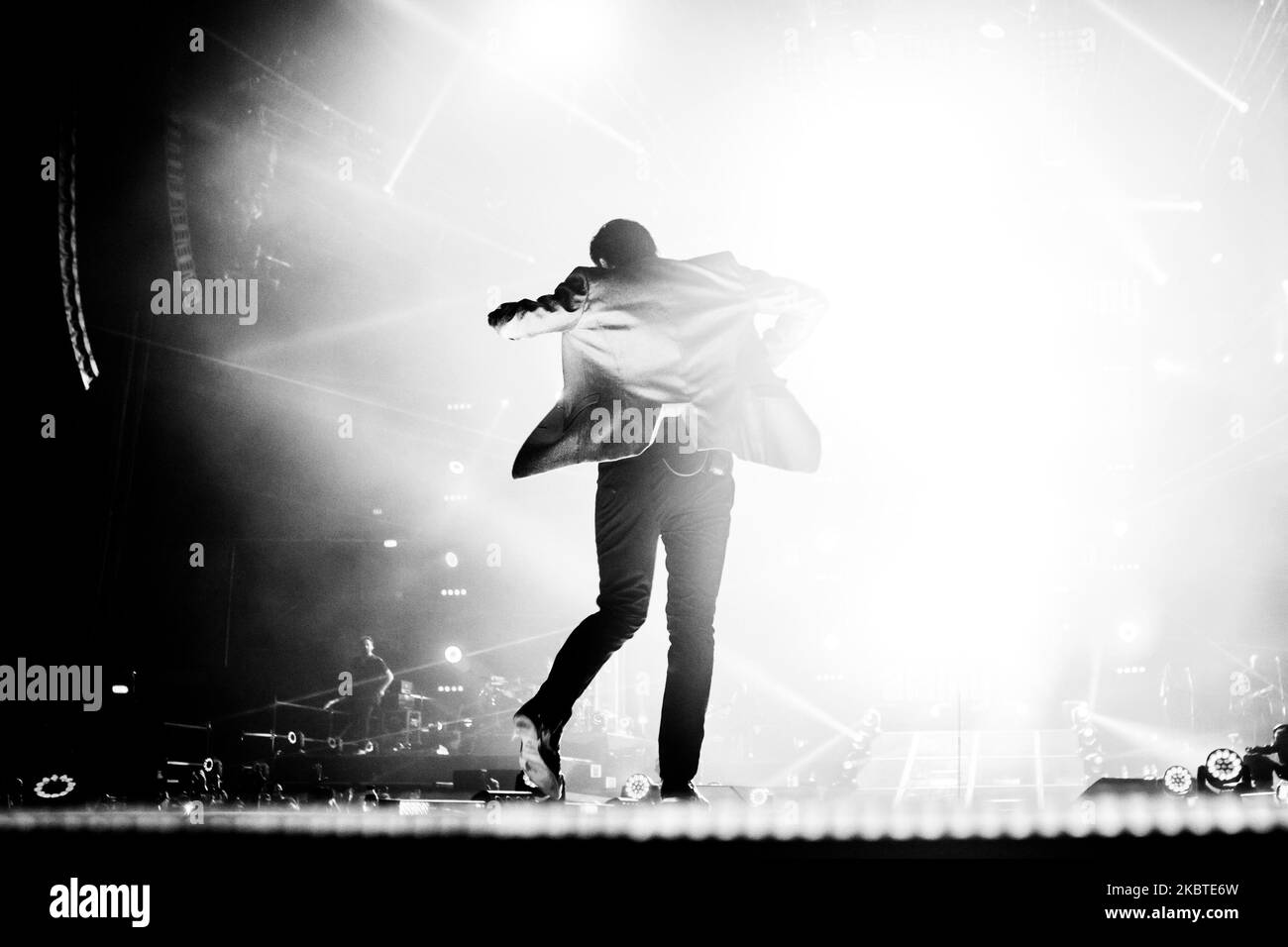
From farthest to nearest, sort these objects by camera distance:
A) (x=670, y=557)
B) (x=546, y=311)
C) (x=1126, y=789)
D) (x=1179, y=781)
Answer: (x=670, y=557), (x=546, y=311), (x=1126, y=789), (x=1179, y=781)

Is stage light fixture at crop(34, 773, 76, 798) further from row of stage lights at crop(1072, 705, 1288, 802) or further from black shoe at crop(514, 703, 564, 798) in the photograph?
row of stage lights at crop(1072, 705, 1288, 802)

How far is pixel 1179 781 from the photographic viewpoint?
2.01 m

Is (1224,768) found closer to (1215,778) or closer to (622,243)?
(1215,778)

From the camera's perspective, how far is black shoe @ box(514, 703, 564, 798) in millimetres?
2156

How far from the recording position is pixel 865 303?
6234 millimetres

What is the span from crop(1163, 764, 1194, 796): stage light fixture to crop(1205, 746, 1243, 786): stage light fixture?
48 millimetres

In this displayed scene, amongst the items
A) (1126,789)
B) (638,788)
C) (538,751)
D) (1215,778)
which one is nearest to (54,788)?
(538,751)

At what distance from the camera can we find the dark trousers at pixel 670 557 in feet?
7.61

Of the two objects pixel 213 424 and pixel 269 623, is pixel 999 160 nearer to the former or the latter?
pixel 213 424

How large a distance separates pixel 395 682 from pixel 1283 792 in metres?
7.08

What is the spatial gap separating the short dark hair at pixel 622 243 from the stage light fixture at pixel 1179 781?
1.70 m

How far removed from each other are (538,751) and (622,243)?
129cm

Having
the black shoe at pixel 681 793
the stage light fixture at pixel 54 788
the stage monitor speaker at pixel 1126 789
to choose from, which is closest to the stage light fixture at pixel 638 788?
the black shoe at pixel 681 793
